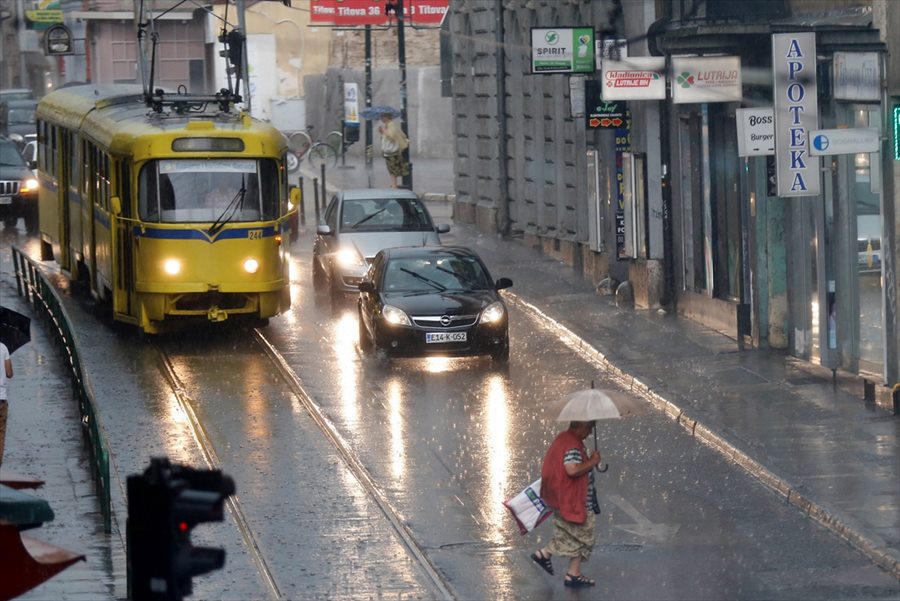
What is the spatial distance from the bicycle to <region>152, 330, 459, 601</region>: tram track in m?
25.2

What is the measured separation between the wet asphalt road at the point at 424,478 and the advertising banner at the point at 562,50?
13.0 feet

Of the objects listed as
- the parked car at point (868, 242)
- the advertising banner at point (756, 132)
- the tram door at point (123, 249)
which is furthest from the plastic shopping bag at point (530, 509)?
the tram door at point (123, 249)

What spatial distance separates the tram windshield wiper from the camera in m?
22.0

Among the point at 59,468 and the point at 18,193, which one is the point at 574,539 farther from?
the point at 18,193

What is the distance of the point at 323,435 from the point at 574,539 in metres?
5.76

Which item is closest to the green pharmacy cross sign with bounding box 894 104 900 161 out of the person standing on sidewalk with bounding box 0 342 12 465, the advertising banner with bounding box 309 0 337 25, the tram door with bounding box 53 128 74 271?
the person standing on sidewalk with bounding box 0 342 12 465

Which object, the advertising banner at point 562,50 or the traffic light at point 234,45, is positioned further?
the traffic light at point 234,45

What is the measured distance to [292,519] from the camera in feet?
46.8

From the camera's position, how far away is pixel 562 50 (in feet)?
81.9

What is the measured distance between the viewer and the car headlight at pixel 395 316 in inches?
829

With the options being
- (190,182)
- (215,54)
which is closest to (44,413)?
(190,182)

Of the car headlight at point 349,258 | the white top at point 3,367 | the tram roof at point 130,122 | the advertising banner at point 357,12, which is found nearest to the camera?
the white top at point 3,367

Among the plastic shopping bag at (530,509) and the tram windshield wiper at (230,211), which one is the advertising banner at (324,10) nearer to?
the tram windshield wiper at (230,211)

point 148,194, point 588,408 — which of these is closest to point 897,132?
point 588,408
